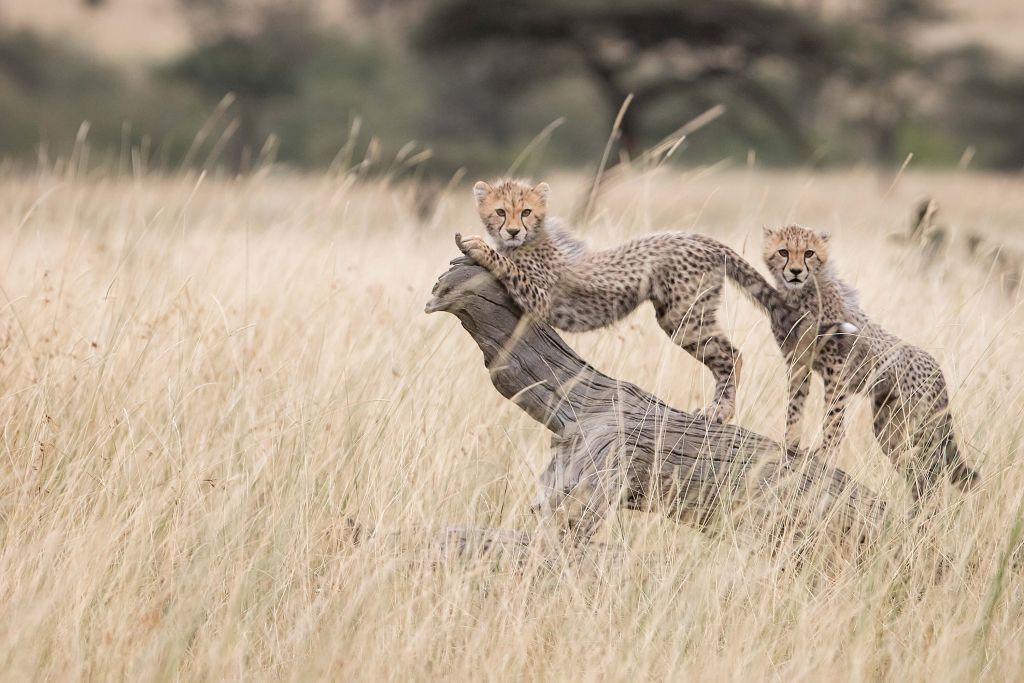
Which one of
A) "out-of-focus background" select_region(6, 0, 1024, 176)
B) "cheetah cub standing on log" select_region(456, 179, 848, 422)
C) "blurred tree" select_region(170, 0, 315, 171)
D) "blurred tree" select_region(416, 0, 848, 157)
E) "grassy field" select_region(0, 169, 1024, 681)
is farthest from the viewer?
"blurred tree" select_region(170, 0, 315, 171)

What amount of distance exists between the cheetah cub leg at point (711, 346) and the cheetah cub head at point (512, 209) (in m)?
0.48

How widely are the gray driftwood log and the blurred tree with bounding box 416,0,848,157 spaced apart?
42.8 ft

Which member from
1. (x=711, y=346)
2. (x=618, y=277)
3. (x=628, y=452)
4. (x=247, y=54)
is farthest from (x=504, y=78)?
(x=628, y=452)

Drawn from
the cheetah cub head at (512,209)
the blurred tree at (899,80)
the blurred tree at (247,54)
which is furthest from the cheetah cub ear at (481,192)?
the blurred tree at (899,80)

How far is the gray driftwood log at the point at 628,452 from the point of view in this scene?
329cm

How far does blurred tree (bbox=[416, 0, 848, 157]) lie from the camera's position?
1655 cm

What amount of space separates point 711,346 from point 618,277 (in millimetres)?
401

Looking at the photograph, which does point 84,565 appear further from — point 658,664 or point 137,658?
point 658,664

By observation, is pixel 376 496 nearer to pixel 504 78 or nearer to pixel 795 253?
pixel 795 253

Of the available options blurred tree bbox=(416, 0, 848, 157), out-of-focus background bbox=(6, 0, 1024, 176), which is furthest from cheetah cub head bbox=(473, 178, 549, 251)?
blurred tree bbox=(416, 0, 848, 157)

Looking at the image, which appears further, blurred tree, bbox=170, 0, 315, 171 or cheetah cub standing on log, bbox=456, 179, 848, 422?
blurred tree, bbox=170, 0, 315, 171

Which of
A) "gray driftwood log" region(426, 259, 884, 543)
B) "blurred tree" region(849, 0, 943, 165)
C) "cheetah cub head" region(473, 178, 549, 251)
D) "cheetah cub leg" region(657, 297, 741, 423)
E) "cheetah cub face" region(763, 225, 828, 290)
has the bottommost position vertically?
"gray driftwood log" region(426, 259, 884, 543)

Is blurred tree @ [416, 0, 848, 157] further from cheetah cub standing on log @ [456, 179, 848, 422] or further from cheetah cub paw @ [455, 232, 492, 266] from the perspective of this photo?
cheetah cub paw @ [455, 232, 492, 266]

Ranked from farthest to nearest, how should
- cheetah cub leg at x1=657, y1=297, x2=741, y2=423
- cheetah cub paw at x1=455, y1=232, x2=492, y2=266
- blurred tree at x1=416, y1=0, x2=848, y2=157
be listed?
blurred tree at x1=416, y1=0, x2=848, y2=157
cheetah cub leg at x1=657, y1=297, x2=741, y2=423
cheetah cub paw at x1=455, y1=232, x2=492, y2=266
